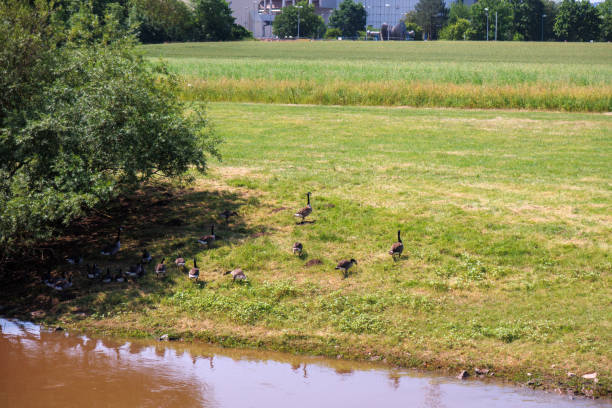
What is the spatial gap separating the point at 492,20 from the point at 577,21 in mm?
18292

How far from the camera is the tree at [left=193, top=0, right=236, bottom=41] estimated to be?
12325 cm

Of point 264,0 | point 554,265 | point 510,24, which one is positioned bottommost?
point 554,265

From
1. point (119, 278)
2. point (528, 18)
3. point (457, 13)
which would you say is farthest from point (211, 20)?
point (119, 278)

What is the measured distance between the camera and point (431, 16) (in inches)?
6742

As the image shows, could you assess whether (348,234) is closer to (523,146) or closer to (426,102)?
(523,146)

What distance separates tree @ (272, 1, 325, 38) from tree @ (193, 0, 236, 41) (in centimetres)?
3076

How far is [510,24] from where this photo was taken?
147250 mm

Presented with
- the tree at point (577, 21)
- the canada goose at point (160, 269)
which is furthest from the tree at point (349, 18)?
the canada goose at point (160, 269)

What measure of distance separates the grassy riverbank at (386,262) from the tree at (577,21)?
135 metres

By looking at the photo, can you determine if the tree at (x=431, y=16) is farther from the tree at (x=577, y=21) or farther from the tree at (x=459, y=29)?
the tree at (x=577, y=21)

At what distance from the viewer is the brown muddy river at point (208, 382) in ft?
27.5

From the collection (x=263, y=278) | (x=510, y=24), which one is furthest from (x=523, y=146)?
(x=510, y=24)

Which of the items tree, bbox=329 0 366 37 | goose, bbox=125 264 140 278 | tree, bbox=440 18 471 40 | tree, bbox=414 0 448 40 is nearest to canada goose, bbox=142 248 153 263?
goose, bbox=125 264 140 278

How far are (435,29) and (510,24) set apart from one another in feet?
95.6
